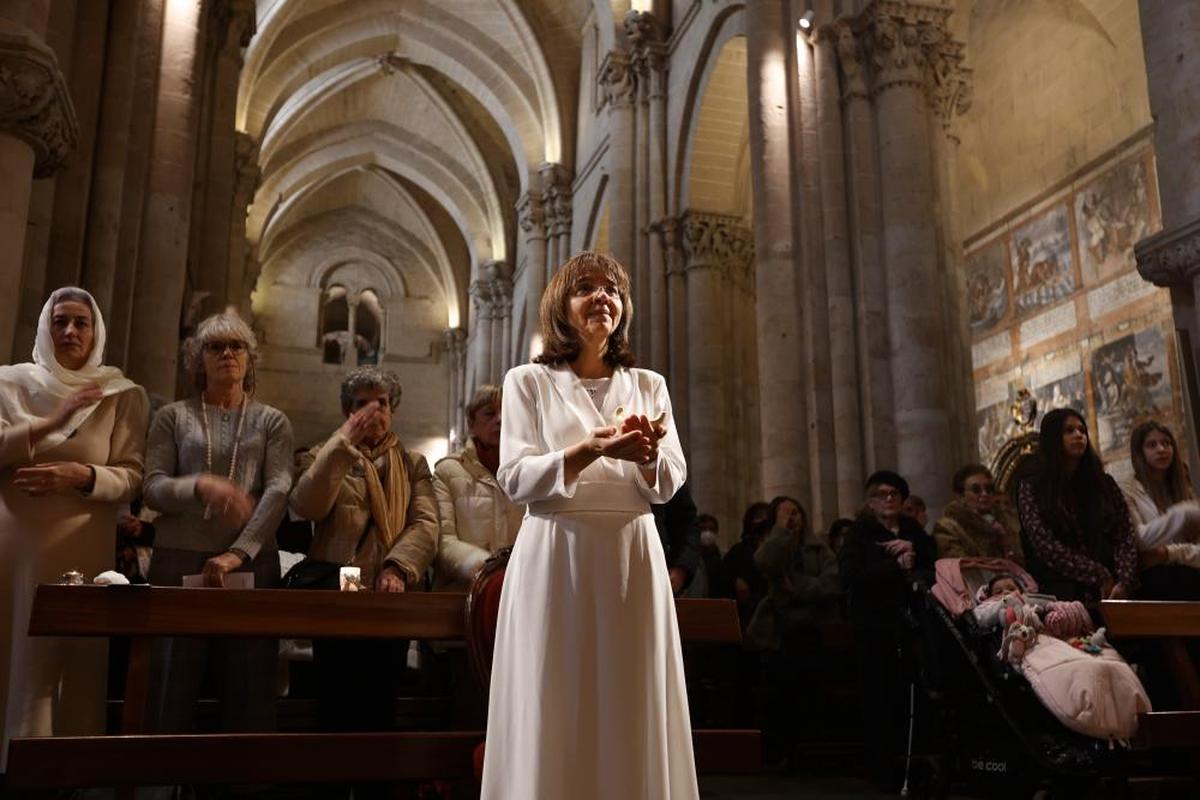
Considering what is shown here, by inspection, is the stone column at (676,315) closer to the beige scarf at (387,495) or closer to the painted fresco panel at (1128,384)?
the painted fresco panel at (1128,384)

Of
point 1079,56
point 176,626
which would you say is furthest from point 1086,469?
point 1079,56

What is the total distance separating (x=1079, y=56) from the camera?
54.7 feet

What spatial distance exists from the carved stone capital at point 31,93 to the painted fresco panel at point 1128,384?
13561 millimetres

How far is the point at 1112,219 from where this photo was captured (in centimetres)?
1576

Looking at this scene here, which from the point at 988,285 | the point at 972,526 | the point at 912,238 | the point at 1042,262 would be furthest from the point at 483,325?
the point at 972,526

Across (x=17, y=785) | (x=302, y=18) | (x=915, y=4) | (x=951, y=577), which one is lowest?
(x=17, y=785)

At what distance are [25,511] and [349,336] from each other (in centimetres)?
3342

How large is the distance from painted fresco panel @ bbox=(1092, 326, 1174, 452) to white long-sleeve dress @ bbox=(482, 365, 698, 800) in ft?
45.0

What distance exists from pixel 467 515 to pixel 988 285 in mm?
16078

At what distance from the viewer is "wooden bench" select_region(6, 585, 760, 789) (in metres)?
3.05

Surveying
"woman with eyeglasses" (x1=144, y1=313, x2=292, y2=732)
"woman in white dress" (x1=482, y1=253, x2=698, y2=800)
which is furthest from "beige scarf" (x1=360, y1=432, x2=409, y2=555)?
"woman in white dress" (x1=482, y1=253, x2=698, y2=800)

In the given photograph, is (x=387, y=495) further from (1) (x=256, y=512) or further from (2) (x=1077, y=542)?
(2) (x=1077, y=542)

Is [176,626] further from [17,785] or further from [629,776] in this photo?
[629,776]

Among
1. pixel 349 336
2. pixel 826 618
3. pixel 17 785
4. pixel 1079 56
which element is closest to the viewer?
pixel 17 785
